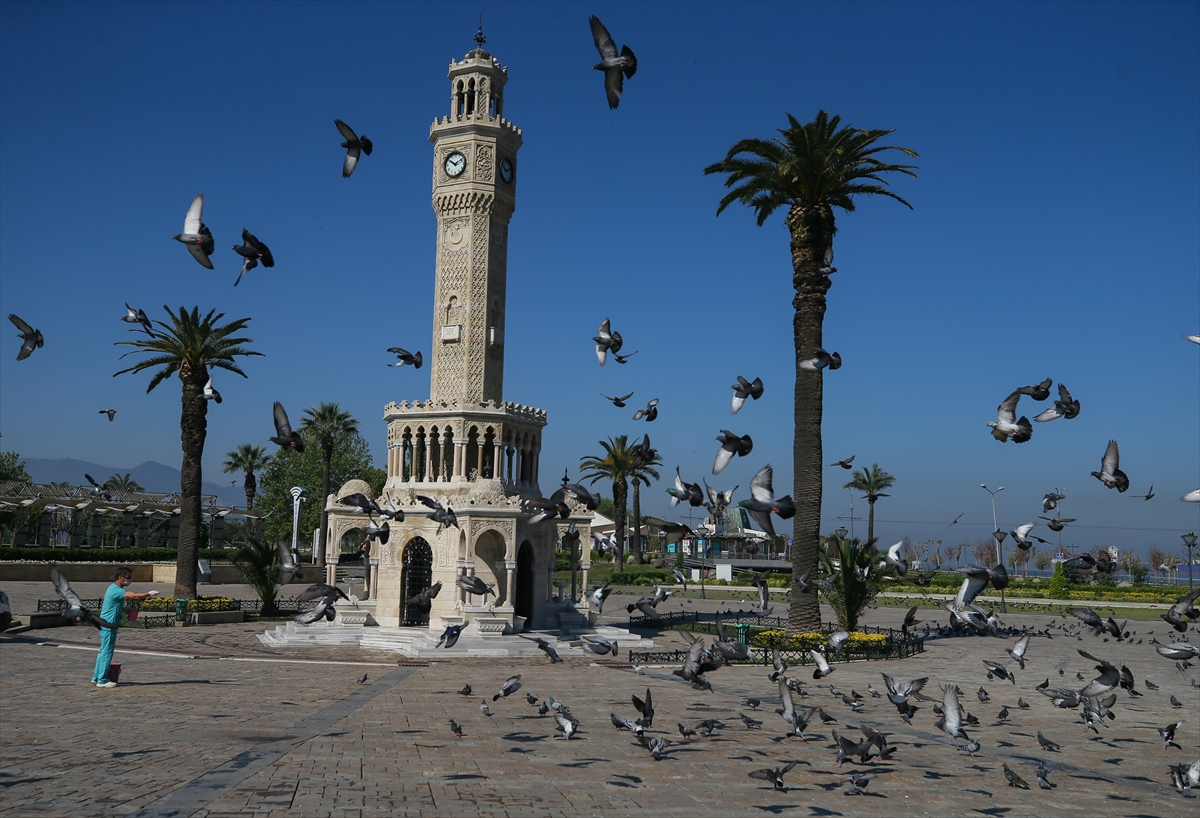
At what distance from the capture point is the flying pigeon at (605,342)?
1535 centimetres

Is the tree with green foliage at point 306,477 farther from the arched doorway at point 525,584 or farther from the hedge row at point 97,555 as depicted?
the arched doorway at point 525,584

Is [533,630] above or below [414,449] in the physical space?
below

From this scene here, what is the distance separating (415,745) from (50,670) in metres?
12.2

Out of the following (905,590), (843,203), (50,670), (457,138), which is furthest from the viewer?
(905,590)

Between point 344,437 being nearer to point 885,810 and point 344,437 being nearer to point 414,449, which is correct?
point 414,449

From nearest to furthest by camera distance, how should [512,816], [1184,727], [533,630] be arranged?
[512,816] < [1184,727] < [533,630]

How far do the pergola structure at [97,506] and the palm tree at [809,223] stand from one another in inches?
1487

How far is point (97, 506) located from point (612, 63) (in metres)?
56.9

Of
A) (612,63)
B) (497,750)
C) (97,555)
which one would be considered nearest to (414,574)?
(497,750)

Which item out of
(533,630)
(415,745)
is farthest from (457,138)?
(415,745)

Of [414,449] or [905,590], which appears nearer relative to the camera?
[414,449]

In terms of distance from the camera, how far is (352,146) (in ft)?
45.2

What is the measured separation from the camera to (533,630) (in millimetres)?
33281

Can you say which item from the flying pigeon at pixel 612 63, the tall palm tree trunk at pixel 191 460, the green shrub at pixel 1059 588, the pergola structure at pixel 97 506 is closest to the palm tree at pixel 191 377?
the tall palm tree trunk at pixel 191 460
